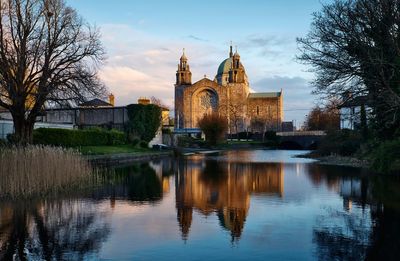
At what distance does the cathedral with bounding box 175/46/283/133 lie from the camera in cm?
10794

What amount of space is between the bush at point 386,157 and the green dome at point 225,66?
335 feet

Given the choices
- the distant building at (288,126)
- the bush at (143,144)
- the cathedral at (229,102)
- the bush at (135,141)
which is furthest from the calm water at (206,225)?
the distant building at (288,126)

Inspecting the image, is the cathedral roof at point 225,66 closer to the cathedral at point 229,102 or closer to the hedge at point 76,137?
the cathedral at point 229,102

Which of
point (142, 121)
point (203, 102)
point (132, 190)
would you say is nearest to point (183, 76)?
point (203, 102)

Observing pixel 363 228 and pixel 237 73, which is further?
pixel 237 73

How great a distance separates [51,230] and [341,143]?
33.2m

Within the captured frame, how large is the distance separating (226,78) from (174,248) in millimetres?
116476

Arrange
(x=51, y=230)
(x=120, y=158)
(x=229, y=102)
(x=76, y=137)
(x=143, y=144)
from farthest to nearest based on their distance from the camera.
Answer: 1. (x=229, y=102)
2. (x=143, y=144)
3. (x=76, y=137)
4. (x=120, y=158)
5. (x=51, y=230)

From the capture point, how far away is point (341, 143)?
39.2 m

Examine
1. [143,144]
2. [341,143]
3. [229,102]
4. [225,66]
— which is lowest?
[143,144]

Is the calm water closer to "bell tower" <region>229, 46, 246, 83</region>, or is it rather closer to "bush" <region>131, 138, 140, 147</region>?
"bush" <region>131, 138, 140, 147</region>

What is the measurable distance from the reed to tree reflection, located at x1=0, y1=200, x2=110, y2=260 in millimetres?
1043

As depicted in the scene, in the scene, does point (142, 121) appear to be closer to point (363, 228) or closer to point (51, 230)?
point (51, 230)

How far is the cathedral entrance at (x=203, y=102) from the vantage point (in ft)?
367
